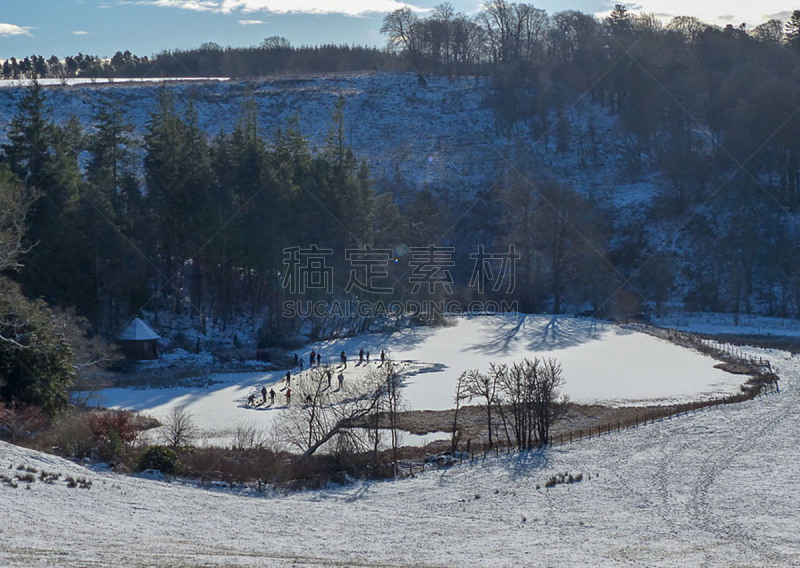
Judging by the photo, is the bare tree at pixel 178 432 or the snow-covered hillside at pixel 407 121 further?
the snow-covered hillside at pixel 407 121

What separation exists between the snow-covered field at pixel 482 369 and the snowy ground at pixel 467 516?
6027 mm

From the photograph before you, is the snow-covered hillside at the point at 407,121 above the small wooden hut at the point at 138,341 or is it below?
above

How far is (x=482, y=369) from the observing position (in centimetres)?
3412

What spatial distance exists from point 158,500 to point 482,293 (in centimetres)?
4042

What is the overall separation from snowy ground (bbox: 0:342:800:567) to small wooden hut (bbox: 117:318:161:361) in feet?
58.2

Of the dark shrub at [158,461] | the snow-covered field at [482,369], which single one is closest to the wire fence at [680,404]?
the snow-covered field at [482,369]

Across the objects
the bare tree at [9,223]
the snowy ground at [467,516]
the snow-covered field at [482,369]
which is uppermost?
the bare tree at [9,223]

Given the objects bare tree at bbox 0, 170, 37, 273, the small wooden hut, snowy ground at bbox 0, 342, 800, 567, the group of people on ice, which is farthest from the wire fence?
the small wooden hut

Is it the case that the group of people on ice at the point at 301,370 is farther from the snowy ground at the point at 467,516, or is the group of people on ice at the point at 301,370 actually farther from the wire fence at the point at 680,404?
the snowy ground at the point at 467,516

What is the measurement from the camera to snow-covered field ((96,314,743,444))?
29041mm

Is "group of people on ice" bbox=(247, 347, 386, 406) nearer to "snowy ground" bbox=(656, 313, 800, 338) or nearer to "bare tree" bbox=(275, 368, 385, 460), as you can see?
"bare tree" bbox=(275, 368, 385, 460)

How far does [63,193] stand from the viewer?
35.4 metres

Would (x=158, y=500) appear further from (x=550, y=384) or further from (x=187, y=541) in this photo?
(x=550, y=384)

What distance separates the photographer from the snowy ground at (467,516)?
1320 centimetres
